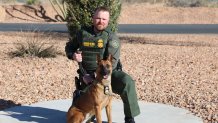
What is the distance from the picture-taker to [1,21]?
35750 mm

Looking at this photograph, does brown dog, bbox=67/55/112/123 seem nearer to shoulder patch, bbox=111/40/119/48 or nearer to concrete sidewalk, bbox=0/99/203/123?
shoulder patch, bbox=111/40/119/48

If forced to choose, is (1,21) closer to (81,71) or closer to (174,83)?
(174,83)

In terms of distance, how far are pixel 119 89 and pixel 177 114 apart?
124 cm

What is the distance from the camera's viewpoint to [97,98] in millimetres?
5434

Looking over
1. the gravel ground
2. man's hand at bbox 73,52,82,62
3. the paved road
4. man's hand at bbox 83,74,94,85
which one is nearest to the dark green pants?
man's hand at bbox 83,74,94,85

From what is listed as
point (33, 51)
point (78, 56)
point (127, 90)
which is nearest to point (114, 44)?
point (78, 56)

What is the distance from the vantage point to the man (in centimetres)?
581

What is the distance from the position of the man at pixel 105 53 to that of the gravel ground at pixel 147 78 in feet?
4.26

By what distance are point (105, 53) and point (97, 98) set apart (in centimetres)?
68

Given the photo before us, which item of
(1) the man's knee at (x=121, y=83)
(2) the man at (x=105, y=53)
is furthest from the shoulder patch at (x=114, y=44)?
(1) the man's knee at (x=121, y=83)

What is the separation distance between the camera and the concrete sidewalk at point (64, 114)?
21.2ft

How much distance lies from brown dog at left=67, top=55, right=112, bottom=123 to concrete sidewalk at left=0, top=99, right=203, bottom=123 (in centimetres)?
82

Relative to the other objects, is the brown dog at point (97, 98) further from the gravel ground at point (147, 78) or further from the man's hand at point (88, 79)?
the gravel ground at point (147, 78)

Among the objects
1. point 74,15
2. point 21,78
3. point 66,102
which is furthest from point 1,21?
point 66,102
